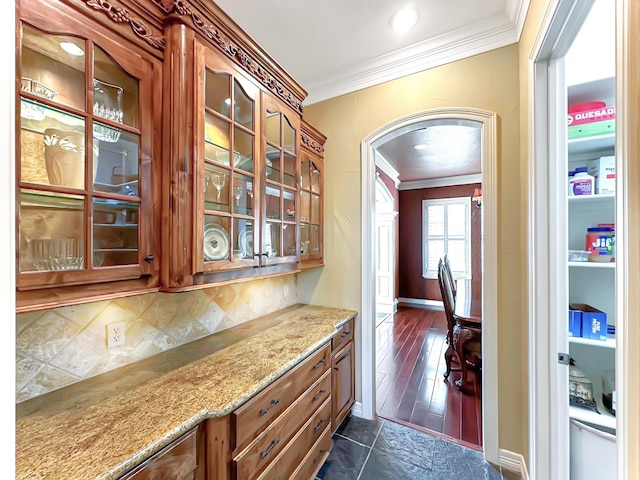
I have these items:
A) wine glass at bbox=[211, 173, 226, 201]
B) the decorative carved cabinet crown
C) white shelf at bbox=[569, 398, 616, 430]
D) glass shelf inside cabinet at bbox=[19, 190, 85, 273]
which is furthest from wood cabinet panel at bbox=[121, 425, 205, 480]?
white shelf at bbox=[569, 398, 616, 430]

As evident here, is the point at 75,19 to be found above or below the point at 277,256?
above

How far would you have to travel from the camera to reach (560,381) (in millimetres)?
1337

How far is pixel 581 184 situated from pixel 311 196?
1679 mm

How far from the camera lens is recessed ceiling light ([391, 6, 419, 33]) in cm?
167

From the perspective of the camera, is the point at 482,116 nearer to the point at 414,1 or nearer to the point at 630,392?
the point at 414,1

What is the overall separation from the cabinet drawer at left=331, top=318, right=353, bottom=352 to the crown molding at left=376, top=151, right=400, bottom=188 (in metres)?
2.96

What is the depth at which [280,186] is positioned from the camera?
1.79 meters

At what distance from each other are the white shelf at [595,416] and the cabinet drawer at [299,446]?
1.32 m

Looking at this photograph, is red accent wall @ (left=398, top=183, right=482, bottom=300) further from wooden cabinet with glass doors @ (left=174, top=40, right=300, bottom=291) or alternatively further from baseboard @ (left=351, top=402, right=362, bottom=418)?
wooden cabinet with glass doors @ (left=174, top=40, right=300, bottom=291)

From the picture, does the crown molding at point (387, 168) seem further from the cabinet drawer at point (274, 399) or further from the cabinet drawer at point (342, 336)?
the cabinet drawer at point (274, 399)

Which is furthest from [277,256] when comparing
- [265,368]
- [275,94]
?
[275,94]

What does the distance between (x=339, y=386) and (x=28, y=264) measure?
1.90 meters

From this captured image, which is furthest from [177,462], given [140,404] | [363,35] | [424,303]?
[424,303]

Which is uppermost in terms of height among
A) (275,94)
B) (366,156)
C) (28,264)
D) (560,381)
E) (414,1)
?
(414,1)
